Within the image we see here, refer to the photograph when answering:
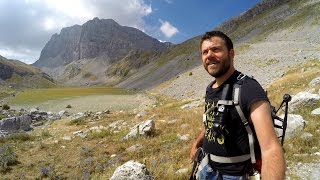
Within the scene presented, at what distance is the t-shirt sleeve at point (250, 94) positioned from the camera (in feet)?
11.1

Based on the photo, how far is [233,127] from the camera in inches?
146

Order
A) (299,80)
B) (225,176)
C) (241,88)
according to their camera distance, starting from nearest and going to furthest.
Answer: (241,88)
(225,176)
(299,80)

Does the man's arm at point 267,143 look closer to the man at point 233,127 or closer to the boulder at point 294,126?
the man at point 233,127

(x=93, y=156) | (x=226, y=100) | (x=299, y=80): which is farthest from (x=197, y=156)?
(x=299, y=80)

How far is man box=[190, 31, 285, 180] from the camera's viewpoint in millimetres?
3271

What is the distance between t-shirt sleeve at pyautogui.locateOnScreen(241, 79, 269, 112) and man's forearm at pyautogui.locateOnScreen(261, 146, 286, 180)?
48 centimetres

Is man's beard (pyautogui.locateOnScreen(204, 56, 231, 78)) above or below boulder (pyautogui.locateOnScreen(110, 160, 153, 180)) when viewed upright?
above

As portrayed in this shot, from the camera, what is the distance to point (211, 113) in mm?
3982

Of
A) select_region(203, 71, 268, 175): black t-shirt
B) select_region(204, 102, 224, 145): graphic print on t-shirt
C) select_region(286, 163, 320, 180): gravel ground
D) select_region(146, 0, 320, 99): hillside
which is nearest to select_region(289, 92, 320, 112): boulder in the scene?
select_region(286, 163, 320, 180): gravel ground

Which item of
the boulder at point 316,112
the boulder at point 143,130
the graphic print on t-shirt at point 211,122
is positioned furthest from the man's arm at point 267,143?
the boulder at point 143,130

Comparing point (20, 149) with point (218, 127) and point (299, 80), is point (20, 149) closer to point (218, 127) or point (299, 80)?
point (218, 127)

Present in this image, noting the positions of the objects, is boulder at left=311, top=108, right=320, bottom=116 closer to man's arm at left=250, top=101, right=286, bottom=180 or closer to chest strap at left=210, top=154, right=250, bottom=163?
chest strap at left=210, top=154, right=250, bottom=163

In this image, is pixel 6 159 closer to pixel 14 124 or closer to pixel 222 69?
pixel 222 69

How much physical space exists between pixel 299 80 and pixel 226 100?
1890 centimetres
